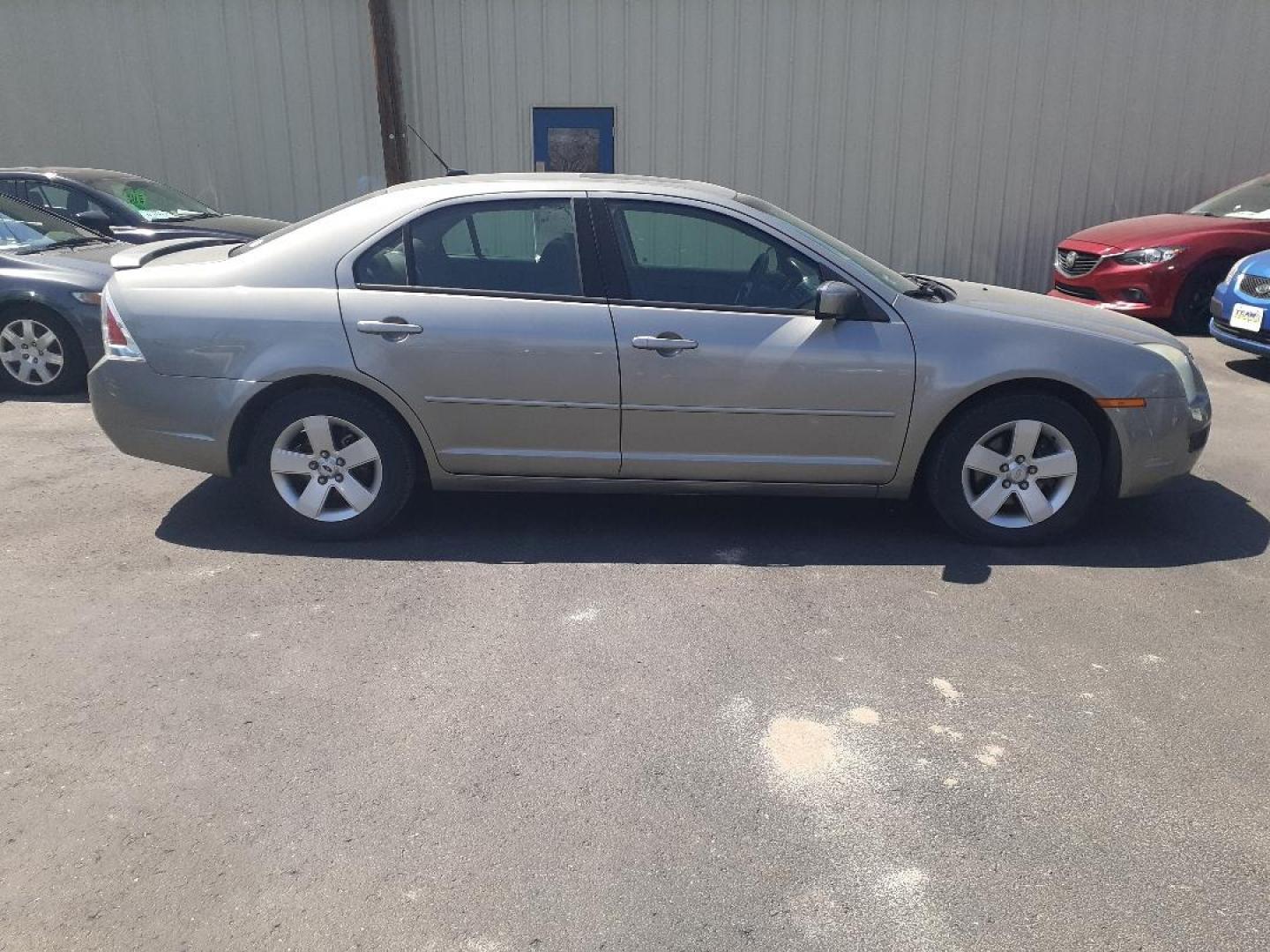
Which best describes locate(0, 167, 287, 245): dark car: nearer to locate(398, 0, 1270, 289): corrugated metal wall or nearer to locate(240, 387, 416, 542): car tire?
locate(398, 0, 1270, 289): corrugated metal wall

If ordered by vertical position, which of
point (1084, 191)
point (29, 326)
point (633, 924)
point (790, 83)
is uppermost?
point (790, 83)

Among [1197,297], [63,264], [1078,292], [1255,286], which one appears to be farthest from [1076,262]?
[63,264]

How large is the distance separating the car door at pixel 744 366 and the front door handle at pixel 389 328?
84 centimetres

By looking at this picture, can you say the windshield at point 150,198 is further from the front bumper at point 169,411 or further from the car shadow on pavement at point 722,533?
the front bumper at point 169,411

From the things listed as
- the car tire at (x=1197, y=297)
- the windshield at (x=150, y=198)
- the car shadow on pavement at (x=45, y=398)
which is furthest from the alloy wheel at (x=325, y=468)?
the car tire at (x=1197, y=297)

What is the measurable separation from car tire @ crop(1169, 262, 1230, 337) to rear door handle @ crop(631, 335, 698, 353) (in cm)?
702

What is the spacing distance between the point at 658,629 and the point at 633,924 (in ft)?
5.20

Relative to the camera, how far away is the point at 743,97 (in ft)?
39.9

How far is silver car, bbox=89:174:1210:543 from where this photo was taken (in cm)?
468

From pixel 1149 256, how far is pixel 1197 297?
0.59m

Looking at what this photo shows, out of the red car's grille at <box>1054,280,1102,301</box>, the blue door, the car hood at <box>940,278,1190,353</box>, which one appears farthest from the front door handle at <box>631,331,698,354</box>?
the blue door

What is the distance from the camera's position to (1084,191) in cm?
1252

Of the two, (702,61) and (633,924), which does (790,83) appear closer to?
(702,61)

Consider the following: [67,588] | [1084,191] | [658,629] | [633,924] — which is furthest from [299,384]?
[1084,191]
